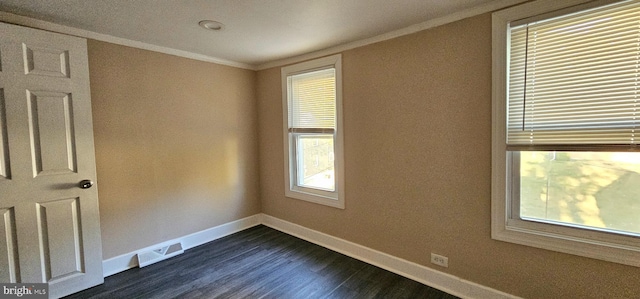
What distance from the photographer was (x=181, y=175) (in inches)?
114

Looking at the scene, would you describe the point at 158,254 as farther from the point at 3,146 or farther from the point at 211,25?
the point at 211,25

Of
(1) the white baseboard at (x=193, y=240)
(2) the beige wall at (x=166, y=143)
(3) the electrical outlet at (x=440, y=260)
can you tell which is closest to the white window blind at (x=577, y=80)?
(3) the electrical outlet at (x=440, y=260)

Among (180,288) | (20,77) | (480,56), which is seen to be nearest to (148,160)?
(20,77)

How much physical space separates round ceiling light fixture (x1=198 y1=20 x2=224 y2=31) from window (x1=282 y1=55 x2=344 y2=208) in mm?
1073

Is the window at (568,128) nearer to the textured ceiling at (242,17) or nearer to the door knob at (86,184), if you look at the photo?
the textured ceiling at (242,17)

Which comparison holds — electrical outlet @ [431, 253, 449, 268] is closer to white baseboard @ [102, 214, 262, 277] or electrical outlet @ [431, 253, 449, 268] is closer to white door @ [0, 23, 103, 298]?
white baseboard @ [102, 214, 262, 277]

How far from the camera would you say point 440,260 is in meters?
2.15

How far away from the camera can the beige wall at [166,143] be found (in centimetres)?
239

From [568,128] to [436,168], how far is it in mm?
848

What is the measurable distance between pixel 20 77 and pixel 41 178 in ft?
2.54

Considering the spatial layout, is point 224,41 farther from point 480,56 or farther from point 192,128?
point 480,56

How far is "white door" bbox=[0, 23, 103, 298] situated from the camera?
1.87 meters

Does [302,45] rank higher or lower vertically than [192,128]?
higher

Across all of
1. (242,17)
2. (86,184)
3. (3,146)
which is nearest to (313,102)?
(242,17)
